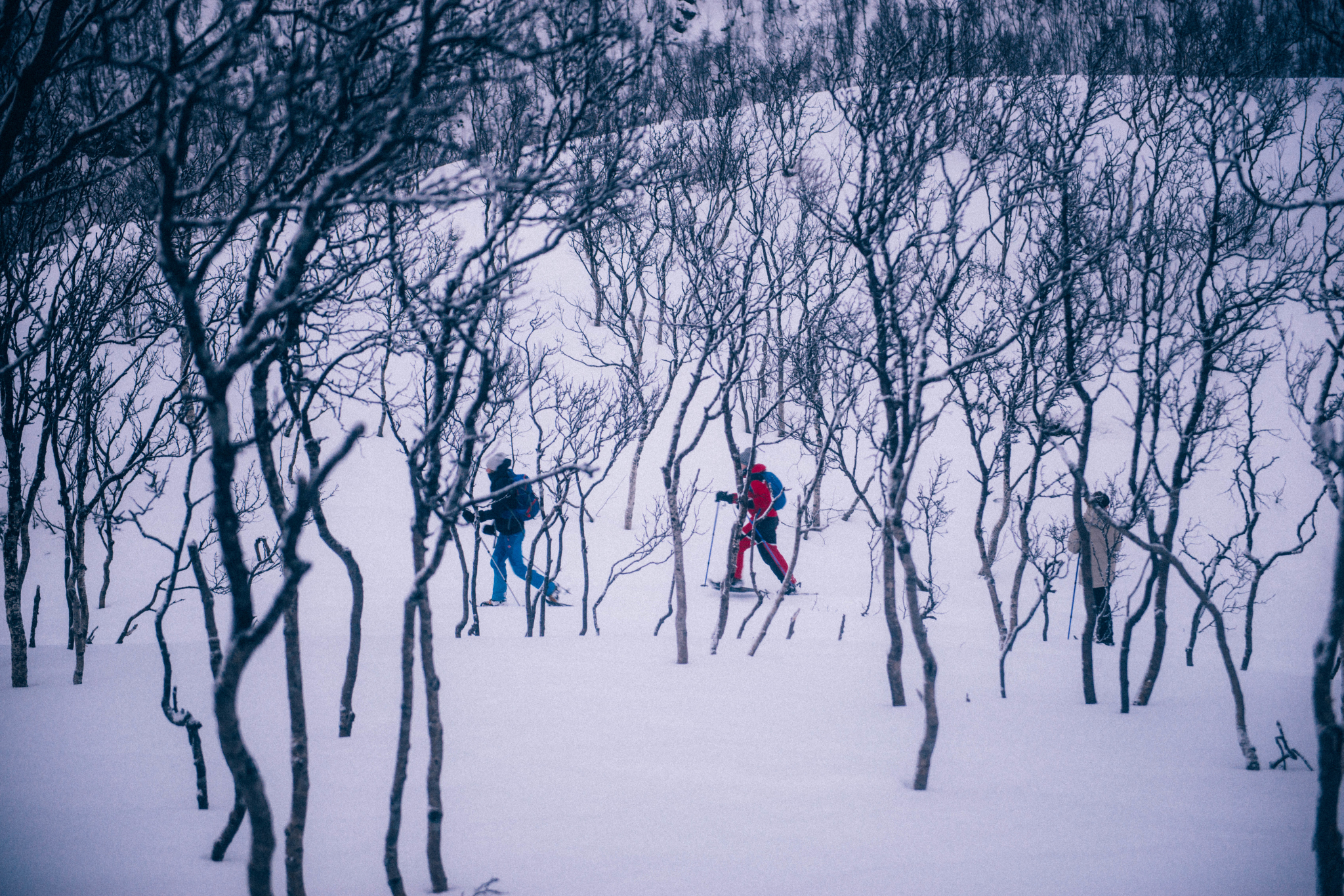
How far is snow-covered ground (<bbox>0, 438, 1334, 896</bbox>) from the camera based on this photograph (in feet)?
9.73

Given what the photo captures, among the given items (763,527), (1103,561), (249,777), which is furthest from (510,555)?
(249,777)

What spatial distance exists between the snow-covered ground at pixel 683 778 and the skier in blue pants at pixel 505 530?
7.04 ft

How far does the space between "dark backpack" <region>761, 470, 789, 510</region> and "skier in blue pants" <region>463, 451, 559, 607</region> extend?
9.64 ft

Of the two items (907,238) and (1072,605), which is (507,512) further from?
(1072,605)

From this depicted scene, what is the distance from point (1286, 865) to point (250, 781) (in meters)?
3.73

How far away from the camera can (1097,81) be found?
26.7ft

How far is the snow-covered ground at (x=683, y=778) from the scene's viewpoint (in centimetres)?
297

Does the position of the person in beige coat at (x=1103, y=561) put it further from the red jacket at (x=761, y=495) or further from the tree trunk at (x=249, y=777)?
the tree trunk at (x=249, y=777)

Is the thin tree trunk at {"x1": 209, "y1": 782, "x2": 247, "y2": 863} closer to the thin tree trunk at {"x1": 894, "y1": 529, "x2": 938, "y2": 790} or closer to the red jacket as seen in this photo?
the thin tree trunk at {"x1": 894, "y1": 529, "x2": 938, "y2": 790}

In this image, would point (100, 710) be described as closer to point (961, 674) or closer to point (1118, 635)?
point (961, 674)

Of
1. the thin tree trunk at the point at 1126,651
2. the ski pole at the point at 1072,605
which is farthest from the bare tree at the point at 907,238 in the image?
the ski pole at the point at 1072,605

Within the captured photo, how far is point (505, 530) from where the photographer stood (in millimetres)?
9547

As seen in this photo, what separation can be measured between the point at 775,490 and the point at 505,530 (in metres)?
3.48

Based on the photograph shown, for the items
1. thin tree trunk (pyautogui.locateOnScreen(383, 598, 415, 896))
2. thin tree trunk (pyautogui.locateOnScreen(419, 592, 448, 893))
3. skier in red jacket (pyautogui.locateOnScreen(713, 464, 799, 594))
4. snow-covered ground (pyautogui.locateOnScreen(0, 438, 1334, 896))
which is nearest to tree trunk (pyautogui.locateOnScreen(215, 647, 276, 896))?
thin tree trunk (pyautogui.locateOnScreen(383, 598, 415, 896))
